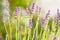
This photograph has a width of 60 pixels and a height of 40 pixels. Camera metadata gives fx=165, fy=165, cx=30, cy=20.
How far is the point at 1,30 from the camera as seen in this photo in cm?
143

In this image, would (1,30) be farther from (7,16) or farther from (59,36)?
(59,36)

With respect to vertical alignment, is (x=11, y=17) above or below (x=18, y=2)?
below

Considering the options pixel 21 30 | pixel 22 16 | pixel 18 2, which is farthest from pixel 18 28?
pixel 18 2

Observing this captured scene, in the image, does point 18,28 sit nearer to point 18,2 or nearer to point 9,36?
point 9,36

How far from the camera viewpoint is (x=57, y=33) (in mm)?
1245

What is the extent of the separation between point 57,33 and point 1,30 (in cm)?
49

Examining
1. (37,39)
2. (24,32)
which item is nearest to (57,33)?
(37,39)

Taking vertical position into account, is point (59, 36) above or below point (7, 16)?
below

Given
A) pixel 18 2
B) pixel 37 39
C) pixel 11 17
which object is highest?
pixel 18 2

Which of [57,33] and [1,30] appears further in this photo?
[1,30]

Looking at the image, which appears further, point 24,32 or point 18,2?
point 18,2

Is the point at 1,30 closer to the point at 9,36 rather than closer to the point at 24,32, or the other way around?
the point at 9,36

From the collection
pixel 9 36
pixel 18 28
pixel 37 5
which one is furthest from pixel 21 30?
pixel 37 5

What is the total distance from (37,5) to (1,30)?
378 mm
